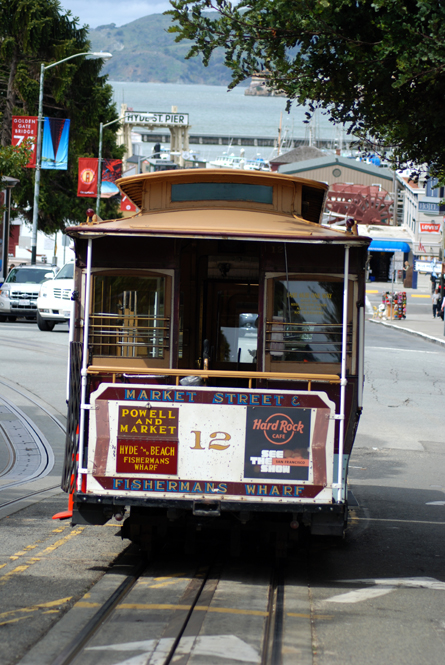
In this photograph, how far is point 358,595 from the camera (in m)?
6.45

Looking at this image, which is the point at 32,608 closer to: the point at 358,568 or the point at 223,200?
the point at 358,568

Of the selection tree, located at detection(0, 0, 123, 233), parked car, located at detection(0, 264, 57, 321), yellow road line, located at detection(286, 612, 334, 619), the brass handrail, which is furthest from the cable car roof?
tree, located at detection(0, 0, 123, 233)

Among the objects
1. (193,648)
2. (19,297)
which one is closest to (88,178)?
(19,297)

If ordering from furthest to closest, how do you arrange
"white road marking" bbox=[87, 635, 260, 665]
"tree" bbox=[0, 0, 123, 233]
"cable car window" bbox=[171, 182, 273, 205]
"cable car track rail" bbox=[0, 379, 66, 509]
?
1. "tree" bbox=[0, 0, 123, 233]
2. "cable car track rail" bbox=[0, 379, 66, 509]
3. "cable car window" bbox=[171, 182, 273, 205]
4. "white road marking" bbox=[87, 635, 260, 665]

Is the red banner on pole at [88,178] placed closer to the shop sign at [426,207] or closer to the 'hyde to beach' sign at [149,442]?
the shop sign at [426,207]

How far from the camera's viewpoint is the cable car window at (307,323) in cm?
706

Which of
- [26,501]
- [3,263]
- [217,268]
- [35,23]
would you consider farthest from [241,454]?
[35,23]

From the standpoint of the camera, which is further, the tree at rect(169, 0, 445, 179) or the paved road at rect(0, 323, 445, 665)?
the tree at rect(169, 0, 445, 179)

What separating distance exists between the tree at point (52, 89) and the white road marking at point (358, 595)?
133 ft

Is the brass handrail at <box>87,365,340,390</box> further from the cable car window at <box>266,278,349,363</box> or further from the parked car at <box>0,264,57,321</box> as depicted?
the parked car at <box>0,264,57,321</box>

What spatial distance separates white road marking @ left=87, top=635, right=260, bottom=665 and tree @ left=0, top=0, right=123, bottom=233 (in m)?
41.4

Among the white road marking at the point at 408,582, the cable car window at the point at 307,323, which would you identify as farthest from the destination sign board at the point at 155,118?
the white road marking at the point at 408,582

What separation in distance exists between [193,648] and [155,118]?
338 feet

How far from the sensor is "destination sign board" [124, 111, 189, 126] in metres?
101
